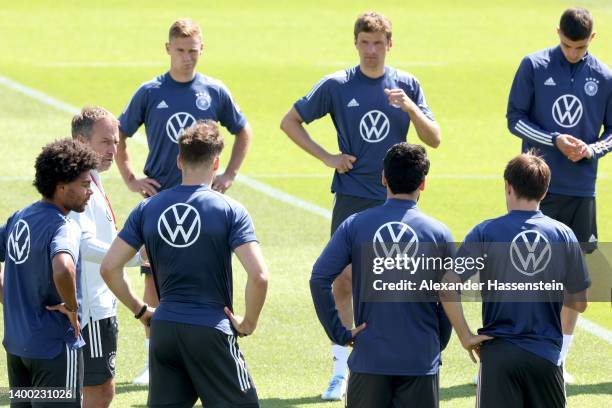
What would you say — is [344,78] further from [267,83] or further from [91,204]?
[267,83]

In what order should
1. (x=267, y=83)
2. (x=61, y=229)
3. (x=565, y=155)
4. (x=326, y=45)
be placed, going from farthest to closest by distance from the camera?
1. (x=326, y=45)
2. (x=267, y=83)
3. (x=565, y=155)
4. (x=61, y=229)

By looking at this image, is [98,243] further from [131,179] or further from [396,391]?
[131,179]

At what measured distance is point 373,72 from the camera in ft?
31.1

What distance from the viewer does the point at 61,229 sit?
6.63 meters

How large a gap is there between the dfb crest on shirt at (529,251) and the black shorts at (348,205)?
106 inches

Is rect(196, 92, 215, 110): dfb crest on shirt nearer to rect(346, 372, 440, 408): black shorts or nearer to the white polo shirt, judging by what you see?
the white polo shirt

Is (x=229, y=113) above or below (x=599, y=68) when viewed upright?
below

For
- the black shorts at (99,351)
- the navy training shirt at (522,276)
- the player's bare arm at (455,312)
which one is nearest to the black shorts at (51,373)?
the black shorts at (99,351)

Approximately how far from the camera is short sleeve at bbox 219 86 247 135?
996 centimetres

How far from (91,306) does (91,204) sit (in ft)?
1.97

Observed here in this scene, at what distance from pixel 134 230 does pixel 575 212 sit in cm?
403

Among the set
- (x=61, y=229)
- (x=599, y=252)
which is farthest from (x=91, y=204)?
(x=599, y=252)

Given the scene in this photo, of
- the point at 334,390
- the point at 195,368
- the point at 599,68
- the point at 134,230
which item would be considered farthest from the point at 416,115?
the point at 195,368

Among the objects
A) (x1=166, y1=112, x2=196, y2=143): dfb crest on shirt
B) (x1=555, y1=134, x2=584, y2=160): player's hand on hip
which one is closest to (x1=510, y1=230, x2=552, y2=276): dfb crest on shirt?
(x1=555, y1=134, x2=584, y2=160): player's hand on hip
